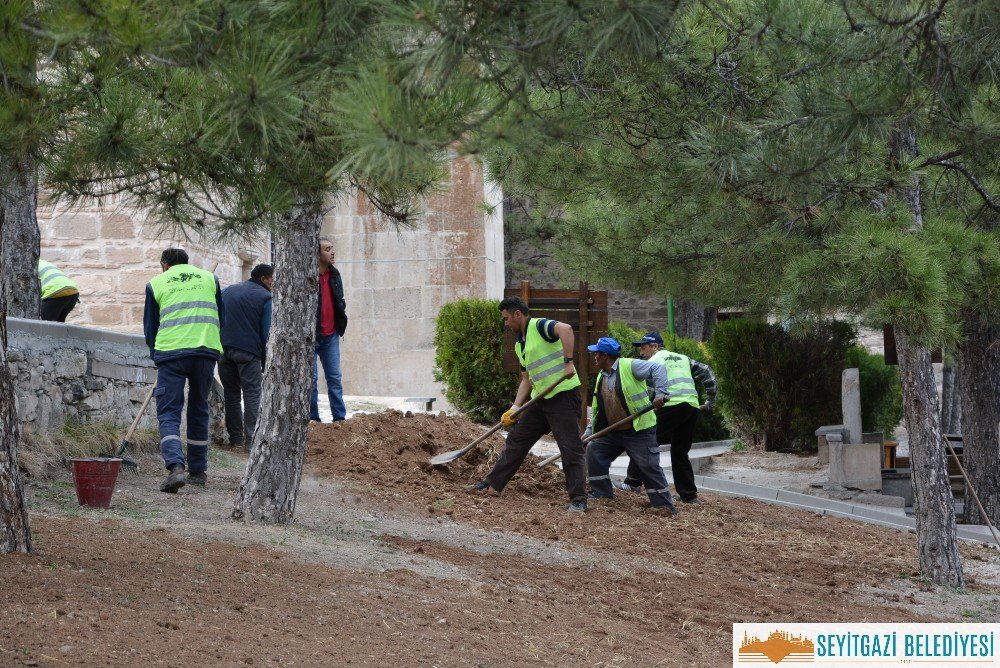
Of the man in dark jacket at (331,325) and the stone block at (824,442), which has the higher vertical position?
the man in dark jacket at (331,325)

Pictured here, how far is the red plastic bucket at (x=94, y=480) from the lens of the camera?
654 centimetres

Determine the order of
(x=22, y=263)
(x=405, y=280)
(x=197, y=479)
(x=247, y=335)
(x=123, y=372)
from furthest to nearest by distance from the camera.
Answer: (x=405, y=280) < (x=247, y=335) < (x=123, y=372) < (x=22, y=263) < (x=197, y=479)

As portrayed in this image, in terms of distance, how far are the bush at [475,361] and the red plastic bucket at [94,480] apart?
7732mm

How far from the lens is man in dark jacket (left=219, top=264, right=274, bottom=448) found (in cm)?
934

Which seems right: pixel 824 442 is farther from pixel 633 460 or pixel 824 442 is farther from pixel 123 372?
pixel 123 372

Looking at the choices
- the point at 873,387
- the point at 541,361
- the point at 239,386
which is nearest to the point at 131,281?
the point at 239,386

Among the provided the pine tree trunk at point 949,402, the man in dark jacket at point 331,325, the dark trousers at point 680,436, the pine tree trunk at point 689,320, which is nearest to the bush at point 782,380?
the pine tree trunk at point 949,402

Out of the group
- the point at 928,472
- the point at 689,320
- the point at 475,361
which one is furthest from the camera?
the point at 689,320

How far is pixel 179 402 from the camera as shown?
25.1ft

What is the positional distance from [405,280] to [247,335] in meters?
8.39

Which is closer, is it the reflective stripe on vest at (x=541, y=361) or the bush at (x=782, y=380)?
the reflective stripe on vest at (x=541, y=361)

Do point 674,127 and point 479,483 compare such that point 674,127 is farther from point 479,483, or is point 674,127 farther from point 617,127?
point 479,483

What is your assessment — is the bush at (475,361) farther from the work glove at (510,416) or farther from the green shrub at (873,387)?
the work glove at (510,416)

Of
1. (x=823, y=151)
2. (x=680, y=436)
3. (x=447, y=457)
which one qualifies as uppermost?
(x=823, y=151)
